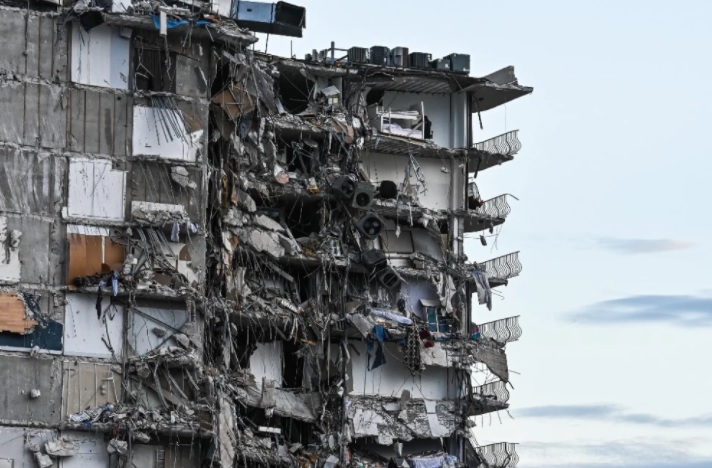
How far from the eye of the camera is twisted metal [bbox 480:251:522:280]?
78000 mm

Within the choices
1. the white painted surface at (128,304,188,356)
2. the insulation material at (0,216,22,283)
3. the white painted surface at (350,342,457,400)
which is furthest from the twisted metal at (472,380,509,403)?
the insulation material at (0,216,22,283)

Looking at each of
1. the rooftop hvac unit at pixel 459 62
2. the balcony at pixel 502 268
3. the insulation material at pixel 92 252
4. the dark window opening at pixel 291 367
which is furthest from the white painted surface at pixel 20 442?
the rooftop hvac unit at pixel 459 62

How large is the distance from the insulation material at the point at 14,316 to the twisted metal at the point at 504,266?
62.3 feet

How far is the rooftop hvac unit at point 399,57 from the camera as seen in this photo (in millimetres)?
77188

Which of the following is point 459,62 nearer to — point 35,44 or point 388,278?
point 388,278

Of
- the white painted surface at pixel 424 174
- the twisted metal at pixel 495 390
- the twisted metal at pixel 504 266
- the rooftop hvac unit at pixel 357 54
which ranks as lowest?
the twisted metal at pixel 495 390

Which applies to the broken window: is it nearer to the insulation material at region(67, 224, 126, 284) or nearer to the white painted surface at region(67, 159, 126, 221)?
the white painted surface at region(67, 159, 126, 221)

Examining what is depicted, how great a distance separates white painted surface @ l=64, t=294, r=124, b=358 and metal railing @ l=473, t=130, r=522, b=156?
18041 millimetres

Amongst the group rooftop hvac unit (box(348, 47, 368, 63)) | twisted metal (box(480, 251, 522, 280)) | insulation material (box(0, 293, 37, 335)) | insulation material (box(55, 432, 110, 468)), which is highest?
rooftop hvac unit (box(348, 47, 368, 63))

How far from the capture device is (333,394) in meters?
72.4

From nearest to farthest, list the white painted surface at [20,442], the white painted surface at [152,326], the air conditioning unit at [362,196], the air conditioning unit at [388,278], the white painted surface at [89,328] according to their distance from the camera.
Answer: the white painted surface at [20,442]
the white painted surface at [89,328]
the white painted surface at [152,326]
the air conditioning unit at [362,196]
the air conditioning unit at [388,278]

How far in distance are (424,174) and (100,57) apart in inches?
582

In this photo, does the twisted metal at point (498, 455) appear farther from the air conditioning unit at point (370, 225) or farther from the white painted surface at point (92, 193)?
the white painted surface at point (92, 193)

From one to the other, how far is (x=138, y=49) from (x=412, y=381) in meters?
15.5
